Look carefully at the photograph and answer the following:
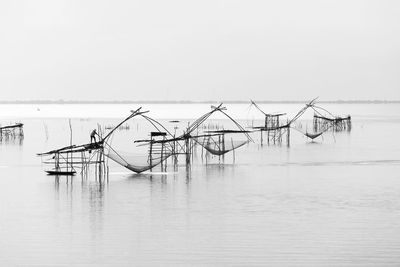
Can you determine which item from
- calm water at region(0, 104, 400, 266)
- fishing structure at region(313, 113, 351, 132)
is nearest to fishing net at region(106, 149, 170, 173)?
calm water at region(0, 104, 400, 266)

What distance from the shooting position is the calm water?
999 cm

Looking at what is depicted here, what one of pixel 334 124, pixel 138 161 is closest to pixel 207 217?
pixel 138 161

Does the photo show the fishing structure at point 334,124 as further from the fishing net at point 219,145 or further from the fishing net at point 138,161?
the fishing net at point 138,161

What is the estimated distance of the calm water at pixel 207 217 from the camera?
999 cm

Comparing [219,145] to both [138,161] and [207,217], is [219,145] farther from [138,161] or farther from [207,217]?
[207,217]

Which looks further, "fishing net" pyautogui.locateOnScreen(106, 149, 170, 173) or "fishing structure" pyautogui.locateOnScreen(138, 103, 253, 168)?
"fishing structure" pyautogui.locateOnScreen(138, 103, 253, 168)

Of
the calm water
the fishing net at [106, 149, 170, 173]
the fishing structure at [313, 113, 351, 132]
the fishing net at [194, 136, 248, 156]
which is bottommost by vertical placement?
the calm water

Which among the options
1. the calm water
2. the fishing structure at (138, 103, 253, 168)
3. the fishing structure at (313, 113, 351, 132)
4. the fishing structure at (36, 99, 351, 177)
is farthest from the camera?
the fishing structure at (313, 113, 351, 132)

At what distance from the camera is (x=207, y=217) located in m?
13.3

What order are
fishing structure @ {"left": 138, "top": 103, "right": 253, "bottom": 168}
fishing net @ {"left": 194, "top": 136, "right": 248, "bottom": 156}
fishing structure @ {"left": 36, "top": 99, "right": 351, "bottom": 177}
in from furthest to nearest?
fishing net @ {"left": 194, "top": 136, "right": 248, "bottom": 156} < fishing structure @ {"left": 138, "top": 103, "right": 253, "bottom": 168} < fishing structure @ {"left": 36, "top": 99, "right": 351, "bottom": 177}

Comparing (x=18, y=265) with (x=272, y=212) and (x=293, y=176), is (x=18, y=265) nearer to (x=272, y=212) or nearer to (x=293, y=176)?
(x=272, y=212)

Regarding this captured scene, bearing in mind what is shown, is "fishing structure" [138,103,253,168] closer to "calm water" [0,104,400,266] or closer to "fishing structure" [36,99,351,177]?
"fishing structure" [36,99,351,177]

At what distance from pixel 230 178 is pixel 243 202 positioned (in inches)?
180

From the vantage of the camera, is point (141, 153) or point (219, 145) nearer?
point (219, 145)
